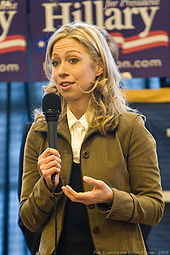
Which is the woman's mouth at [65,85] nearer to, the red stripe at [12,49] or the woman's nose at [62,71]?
the woman's nose at [62,71]

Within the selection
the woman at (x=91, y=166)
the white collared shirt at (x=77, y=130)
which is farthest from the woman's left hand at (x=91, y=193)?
the white collared shirt at (x=77, y=130)

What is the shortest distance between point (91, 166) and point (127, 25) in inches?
53.8

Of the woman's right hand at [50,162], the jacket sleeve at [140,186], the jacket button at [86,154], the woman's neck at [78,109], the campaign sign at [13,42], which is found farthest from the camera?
the campaign sign at [13,42]

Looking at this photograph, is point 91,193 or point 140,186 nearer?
point 91,193

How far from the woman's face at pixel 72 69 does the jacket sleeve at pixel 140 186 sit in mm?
212

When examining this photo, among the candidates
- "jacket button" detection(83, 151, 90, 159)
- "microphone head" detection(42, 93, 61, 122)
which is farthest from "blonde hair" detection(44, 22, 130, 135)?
"microphone head" detection(42, 93, 61, 122)

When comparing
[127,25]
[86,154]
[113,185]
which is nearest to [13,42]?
[127,25]

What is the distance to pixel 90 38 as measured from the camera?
62.9 inches

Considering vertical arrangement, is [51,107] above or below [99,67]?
below

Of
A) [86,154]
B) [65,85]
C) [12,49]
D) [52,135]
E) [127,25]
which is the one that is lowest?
[86,154]

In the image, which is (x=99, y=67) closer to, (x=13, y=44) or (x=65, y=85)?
(x=65, y=85)

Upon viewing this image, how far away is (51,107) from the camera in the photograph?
1349 millimetres

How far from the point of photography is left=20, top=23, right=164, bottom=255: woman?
1.41m

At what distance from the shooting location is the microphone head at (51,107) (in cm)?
130
